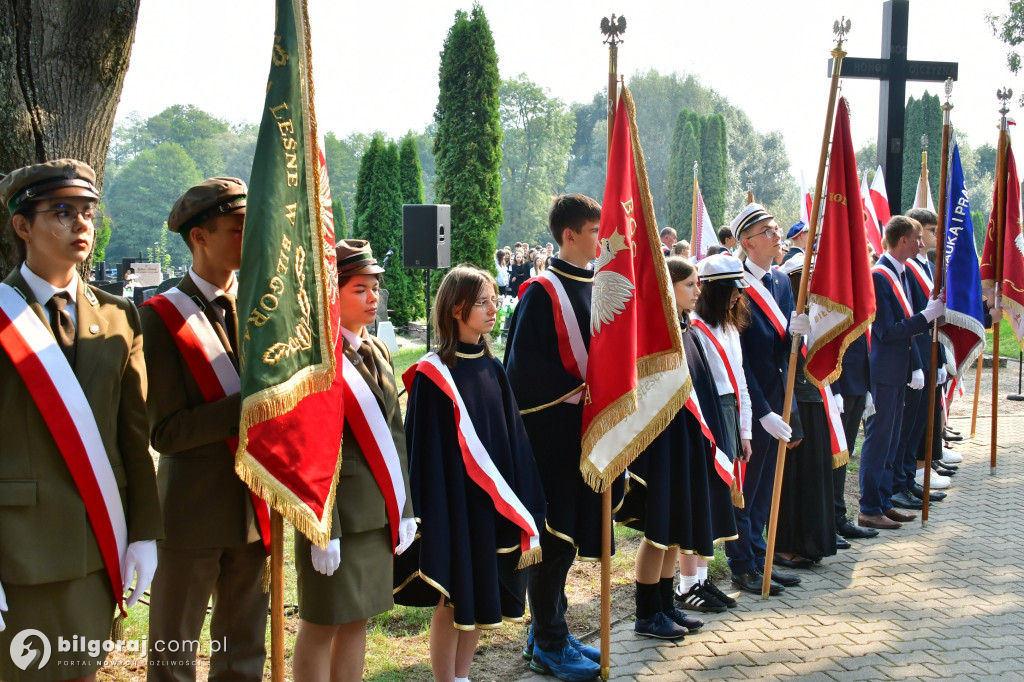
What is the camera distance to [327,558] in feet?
9.34

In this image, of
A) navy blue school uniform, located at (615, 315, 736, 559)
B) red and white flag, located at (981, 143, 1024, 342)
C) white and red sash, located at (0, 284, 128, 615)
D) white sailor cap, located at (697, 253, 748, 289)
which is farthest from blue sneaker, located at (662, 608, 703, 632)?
red and white flag, located at (981, 143, 1024, 342)

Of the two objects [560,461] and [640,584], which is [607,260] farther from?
[640,584]

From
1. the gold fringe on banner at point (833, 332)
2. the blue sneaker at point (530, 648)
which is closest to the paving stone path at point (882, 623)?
the blue sneaker at point (530, 648)

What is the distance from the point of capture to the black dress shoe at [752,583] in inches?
205

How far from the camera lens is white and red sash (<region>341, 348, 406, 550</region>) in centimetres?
306

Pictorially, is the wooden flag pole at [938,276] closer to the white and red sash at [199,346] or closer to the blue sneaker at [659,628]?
the blue sneaker at [659,628]

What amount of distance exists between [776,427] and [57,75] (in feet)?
13.1

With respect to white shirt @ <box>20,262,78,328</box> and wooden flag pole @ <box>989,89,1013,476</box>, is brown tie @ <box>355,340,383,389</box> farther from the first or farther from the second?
wooden flag pole @ <box>989,89,1013,476</box>

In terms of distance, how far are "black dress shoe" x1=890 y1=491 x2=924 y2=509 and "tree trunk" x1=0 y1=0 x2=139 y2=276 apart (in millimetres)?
6181

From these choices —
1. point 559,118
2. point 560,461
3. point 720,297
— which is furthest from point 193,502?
point 559,118

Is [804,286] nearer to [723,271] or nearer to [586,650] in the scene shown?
[723,271]

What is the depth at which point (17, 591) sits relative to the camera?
2445mm

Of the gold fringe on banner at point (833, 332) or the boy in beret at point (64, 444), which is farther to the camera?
the gold fringe on banner at point (833, 332)

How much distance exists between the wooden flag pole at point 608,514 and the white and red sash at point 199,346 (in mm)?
1729
